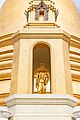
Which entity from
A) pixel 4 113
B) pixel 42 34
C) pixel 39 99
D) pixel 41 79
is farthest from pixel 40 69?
pixel 4 113

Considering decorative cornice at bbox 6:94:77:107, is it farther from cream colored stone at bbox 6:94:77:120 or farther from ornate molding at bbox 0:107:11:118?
ornate molding at bbox 0:107:11:118

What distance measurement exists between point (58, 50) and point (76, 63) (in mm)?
4695

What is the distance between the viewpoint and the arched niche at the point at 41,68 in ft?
41.8

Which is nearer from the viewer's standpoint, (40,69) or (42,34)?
(42,34)

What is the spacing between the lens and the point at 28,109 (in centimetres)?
1014

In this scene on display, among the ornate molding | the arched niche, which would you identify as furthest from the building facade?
the ornate molding

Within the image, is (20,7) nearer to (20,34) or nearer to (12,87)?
(20,34)

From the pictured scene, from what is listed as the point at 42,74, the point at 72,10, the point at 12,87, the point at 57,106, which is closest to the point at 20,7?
the point at 72,10

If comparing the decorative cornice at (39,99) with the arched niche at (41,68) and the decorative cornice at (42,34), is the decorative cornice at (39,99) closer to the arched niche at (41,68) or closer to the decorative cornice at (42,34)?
the arched niche at (41,68)

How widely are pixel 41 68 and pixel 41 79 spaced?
27.4 inches

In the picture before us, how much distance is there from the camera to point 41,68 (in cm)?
1371

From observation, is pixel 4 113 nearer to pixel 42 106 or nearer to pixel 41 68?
pixel 42 106

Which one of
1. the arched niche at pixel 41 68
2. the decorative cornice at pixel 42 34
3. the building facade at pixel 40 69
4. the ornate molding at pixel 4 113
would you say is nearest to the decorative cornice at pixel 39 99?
the building facade at pixel 40 69

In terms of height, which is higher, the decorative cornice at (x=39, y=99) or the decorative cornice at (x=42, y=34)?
the decorative cornice at (x=42, y=34)
